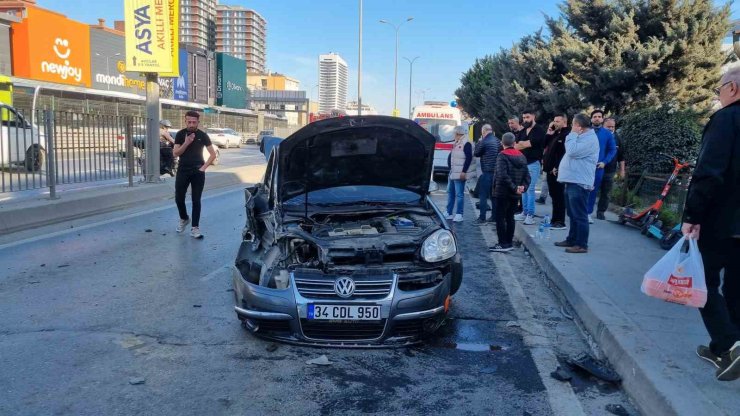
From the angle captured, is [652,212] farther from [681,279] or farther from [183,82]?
[183,82]

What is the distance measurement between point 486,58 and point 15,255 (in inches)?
1518

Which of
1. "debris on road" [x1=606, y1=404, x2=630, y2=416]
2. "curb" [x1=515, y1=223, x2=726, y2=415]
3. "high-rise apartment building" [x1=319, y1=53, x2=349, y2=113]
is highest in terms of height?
"high-rise apartment building" [x1=319, y1=53, x2=349, y2=113]

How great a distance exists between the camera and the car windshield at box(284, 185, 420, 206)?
17.2 ft

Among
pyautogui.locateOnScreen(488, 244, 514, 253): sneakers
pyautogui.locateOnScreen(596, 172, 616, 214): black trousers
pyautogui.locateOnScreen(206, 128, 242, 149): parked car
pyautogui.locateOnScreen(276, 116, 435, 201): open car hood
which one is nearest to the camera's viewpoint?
pyautogui.locateOnScreen(276, 116, 435, 201): open car hood

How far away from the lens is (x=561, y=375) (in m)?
3.88

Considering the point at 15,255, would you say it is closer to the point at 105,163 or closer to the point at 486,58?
the point at 105,163

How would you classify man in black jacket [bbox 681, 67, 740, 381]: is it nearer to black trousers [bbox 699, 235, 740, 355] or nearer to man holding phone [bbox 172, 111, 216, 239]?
black trousers [bbox 699, 235, 740, 355]

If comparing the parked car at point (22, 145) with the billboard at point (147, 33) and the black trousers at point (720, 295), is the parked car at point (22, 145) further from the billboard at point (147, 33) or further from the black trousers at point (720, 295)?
the black trousers at point (720, 295)

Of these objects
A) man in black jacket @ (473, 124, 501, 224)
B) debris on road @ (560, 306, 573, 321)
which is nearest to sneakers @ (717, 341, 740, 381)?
debris on road @ (560, 306, 573, 321)

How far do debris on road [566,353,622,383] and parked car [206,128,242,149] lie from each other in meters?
41.2

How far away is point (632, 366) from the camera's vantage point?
3.75 metres

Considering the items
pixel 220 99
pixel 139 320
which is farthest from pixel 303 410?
pixel 220 99

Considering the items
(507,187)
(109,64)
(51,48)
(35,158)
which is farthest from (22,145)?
(109,64)

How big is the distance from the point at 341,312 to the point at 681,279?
2.23 metres
